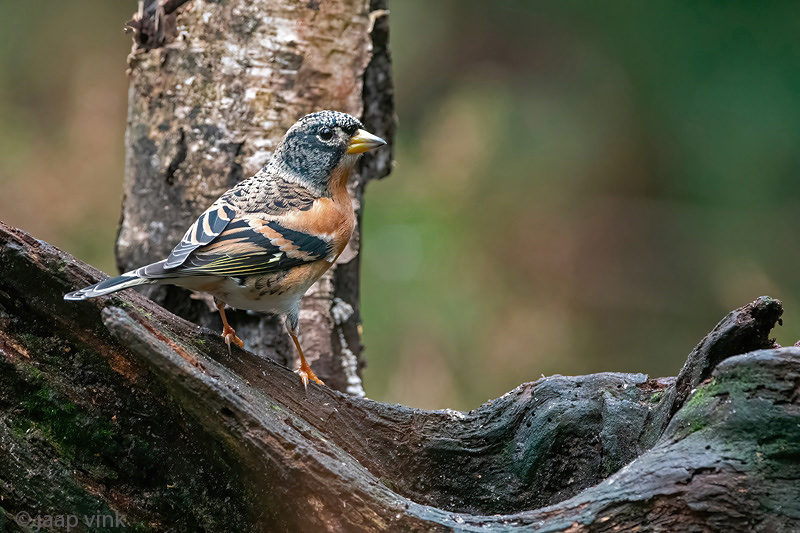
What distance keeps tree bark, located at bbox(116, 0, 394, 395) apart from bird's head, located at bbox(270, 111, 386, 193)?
24.6 inches

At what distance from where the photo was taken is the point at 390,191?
7344 millimetres

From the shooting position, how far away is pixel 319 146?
407 centimetres

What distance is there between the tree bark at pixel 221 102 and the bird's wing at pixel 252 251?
1136mm

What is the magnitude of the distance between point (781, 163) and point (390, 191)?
3637 millimetres

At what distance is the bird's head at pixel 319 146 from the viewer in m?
4.07

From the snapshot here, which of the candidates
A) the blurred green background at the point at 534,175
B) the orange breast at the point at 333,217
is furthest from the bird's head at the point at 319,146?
the blurred green background at the point at 534,175

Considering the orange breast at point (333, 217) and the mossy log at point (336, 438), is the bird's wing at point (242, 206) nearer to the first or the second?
the orange breast at point (333, 217)

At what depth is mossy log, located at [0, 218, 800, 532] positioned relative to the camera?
7.30 ft

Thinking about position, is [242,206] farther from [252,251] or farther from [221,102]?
[221,102]

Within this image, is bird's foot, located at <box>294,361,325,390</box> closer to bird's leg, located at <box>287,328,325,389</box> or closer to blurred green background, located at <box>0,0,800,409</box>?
bird's leg, located at <box>287,328,325,389</box>

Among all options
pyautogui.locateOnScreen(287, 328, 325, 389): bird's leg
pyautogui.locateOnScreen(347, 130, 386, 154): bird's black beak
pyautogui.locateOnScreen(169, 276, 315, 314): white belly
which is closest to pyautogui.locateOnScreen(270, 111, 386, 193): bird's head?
pyautogui.locateOnScreen(347, 130, 386, 154): bird's black beak

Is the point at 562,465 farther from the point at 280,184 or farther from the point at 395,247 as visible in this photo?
the point at 395,247

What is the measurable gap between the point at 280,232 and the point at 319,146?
730mm

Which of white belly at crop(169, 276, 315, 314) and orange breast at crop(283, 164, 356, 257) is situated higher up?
orange breast at crop(283, 164, 356, 257)
